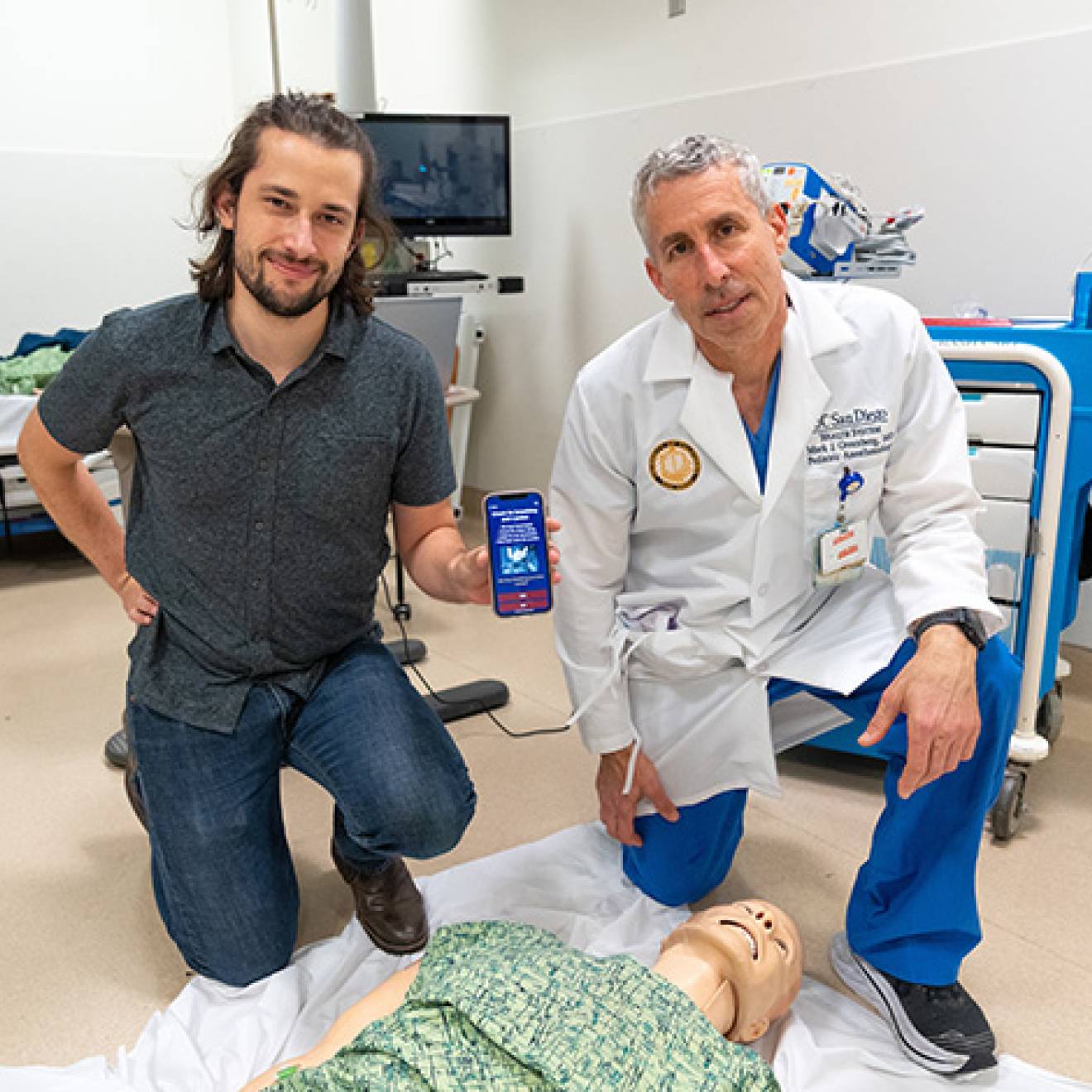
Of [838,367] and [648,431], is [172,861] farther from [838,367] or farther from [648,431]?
[838,367]

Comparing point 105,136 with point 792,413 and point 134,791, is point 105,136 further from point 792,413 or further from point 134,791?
point 792,413

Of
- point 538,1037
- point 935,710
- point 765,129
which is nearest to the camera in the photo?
point 538,1037

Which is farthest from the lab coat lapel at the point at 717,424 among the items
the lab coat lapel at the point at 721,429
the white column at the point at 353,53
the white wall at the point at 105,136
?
the white wall at the point at 105,136

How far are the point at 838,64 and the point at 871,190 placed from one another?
328mm

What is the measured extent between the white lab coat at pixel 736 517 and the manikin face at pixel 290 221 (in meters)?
0.40

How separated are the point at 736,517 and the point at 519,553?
0.36 m

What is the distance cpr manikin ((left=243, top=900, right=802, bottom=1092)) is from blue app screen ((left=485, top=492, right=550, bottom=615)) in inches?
15.2

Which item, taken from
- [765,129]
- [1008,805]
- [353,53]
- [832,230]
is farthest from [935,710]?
[353,53]

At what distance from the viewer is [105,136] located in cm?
423

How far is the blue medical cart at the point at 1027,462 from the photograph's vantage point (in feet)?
5.84

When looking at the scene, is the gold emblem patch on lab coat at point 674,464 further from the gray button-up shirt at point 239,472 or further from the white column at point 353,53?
the white column at point 353,53

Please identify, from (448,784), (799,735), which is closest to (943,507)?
(799,735)

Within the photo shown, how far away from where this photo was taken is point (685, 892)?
1.62 metres

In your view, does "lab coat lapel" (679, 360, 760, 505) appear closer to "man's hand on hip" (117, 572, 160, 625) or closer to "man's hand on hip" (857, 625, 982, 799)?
"man's hand on hip" (857, 625, 982, 799)
